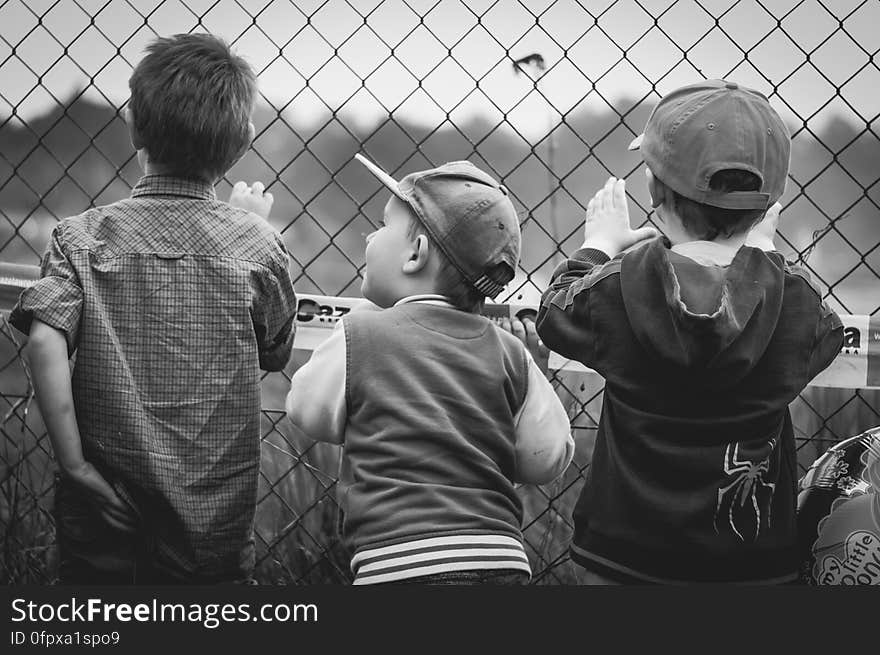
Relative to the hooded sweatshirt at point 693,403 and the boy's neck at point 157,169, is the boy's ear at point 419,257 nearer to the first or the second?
the hooded sweatshirt at point 693,403

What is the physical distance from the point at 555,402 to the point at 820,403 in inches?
52.3

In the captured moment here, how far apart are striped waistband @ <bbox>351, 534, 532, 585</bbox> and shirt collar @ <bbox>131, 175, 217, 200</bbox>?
0.83m

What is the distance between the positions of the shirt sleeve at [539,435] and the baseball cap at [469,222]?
0.21 metres

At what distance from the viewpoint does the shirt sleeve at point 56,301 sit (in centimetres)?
193

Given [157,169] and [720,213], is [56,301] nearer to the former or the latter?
A: [157,169]

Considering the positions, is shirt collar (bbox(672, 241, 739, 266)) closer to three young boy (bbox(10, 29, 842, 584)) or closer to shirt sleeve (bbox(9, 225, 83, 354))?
three young boy (bbox(10, 29, 842, 584))

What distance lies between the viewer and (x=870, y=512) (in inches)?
77.2

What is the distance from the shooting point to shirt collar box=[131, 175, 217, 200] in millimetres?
2090

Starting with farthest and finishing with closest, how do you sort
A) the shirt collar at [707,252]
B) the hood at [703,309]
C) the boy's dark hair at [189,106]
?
the boy's dark hair at [189,106] → the shirt collar at [707,252] → the hood at [703,309]

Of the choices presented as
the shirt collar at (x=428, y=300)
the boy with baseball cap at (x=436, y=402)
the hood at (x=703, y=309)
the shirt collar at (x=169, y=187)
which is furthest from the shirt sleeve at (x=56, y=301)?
the hood at (x=703, y=309)

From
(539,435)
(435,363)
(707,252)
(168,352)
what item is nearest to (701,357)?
(707,252)

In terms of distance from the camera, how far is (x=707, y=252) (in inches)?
74.9

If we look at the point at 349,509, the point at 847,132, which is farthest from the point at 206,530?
the point at 847,132

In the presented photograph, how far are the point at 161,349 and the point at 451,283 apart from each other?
0.59 meters
